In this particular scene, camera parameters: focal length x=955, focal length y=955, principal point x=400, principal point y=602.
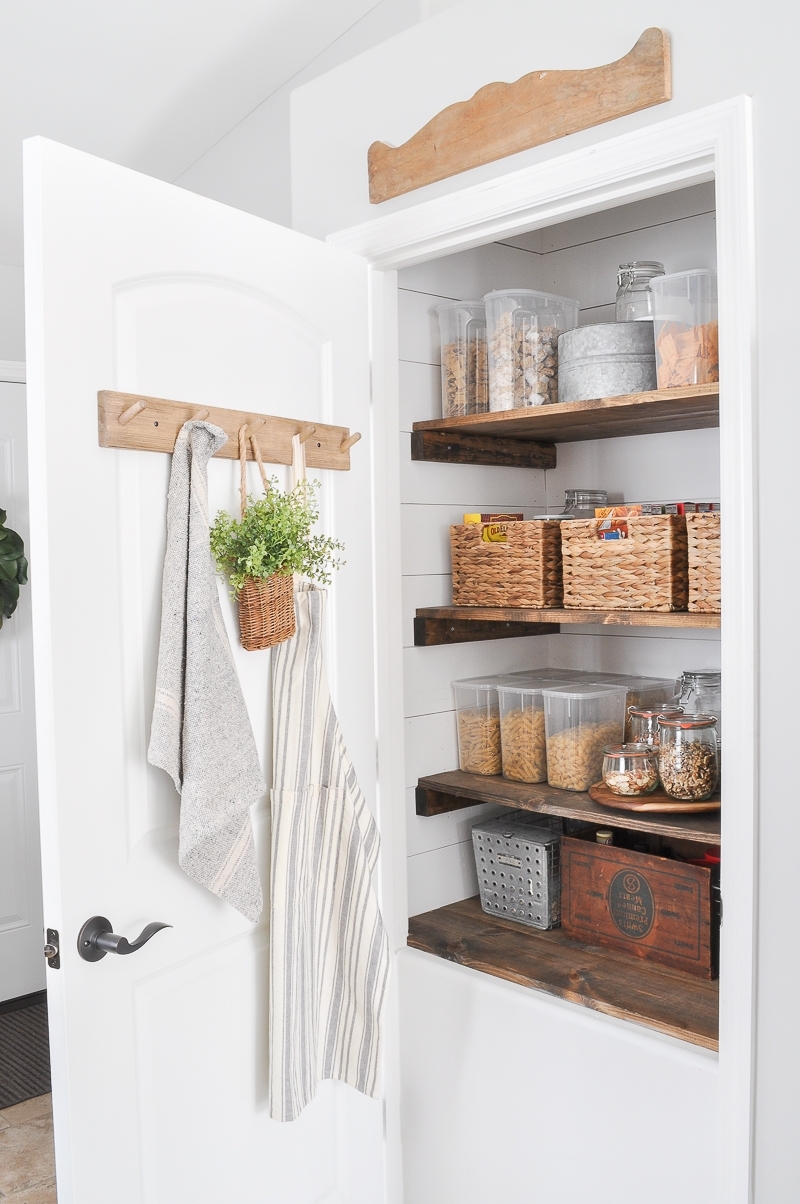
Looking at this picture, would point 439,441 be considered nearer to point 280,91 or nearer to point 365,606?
point 365,606

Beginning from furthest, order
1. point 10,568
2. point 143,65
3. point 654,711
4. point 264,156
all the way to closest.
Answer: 1. point 10,568
2. point 264,156
3. point 143,65
4. point 654,711

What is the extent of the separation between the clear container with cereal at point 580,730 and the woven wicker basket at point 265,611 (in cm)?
66

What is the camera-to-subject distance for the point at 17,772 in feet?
11.3

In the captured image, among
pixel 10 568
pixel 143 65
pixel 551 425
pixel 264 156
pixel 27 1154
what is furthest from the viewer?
pixel 10 568

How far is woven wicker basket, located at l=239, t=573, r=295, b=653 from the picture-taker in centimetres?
146

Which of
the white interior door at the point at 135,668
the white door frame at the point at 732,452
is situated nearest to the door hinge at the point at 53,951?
the white interior door at the point at 135,668

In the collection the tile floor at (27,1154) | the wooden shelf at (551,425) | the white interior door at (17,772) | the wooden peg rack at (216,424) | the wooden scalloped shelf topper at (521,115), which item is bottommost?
the tile floor at (27,1154)

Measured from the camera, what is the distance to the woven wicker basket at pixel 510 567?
188 centimetres

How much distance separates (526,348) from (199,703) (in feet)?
3.28

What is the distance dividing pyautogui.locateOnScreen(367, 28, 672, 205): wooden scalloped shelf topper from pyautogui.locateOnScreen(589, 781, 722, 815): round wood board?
112cm

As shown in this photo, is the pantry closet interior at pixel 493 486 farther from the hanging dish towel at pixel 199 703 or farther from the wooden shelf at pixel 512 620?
the hanging dish towel at pixel 199 703

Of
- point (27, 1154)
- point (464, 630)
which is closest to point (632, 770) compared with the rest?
point (464, 630)

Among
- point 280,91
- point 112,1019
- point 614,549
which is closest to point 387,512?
point 614,549

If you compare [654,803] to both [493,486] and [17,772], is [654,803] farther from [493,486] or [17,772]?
[17,772]
